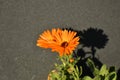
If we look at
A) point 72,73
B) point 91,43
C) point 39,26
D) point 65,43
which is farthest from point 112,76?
point 39,26

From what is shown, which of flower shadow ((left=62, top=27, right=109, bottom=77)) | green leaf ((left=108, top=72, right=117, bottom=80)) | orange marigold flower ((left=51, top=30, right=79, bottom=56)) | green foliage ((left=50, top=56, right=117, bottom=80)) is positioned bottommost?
green leaf ((left=108, top=72, right=117, bottom=80))

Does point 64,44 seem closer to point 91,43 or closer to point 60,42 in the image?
point 60,42

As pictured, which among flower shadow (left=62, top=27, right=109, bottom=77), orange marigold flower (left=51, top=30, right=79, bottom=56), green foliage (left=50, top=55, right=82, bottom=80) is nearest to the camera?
orange marigold flower (left=51, top=30, right=79, bottom=56)

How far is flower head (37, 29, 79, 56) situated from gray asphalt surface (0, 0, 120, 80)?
0.88 m

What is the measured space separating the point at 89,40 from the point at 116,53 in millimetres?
360

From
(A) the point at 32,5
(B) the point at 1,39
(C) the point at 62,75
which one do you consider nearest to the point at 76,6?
(A) the point at 32,5

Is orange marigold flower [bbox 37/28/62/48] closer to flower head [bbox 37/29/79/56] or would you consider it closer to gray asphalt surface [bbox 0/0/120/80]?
flower head [bbox 37/29/79/56]

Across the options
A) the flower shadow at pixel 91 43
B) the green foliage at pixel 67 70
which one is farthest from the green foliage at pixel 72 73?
the flower shadow at pixel 91 43

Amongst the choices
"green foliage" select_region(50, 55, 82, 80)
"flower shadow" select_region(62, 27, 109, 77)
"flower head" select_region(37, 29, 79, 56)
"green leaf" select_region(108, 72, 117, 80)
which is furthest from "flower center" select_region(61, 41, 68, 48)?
"flower shadow" select_region(62, 27, 109, 77)

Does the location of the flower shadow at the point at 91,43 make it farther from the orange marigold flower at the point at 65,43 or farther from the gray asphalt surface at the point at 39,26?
the orange marigold flower at the point at 65,43

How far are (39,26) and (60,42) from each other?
1.15 m

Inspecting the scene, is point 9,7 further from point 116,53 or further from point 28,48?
point 116,53

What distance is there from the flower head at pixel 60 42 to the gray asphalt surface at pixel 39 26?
2.87 ft

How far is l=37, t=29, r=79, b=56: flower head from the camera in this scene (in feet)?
7.62
